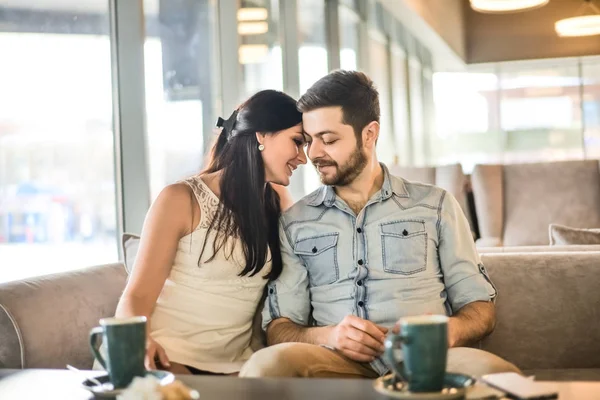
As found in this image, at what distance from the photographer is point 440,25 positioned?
919cm

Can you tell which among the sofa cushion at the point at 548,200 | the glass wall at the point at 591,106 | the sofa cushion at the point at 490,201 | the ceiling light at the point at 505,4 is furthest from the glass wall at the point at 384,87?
the glass wall at the point at 591,106

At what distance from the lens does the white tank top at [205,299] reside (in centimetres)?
192

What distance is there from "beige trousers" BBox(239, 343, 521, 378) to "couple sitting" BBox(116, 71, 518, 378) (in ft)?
0.16

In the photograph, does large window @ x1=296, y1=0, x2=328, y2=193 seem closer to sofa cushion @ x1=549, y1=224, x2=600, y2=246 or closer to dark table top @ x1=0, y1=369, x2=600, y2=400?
sofa cushion @ x1=549, y1=224, x2=600, y2=246

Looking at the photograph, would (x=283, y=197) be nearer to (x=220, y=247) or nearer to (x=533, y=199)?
(x=220, y=247)

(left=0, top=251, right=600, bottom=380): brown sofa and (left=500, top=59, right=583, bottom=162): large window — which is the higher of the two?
(left=500, top=59, right=583, bottom=162): large window

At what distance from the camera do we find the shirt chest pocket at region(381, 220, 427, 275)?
78.5 inches

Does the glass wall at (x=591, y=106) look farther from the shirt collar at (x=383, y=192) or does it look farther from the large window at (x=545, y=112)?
the shirt collar at (x=383, y=192)

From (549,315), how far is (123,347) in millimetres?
1354

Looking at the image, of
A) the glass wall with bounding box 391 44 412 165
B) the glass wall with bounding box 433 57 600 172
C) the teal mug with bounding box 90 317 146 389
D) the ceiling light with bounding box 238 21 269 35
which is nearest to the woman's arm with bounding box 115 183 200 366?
the teal mug with bounding box 90 317 146 389

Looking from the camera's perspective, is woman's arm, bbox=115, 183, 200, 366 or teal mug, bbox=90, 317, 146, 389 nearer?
teal mug, bbox=90, 317, 146, 389

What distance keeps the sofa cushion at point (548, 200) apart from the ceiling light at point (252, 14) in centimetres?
194

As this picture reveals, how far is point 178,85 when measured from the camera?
12.6 feet

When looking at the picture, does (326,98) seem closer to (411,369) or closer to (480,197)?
(411,369)
